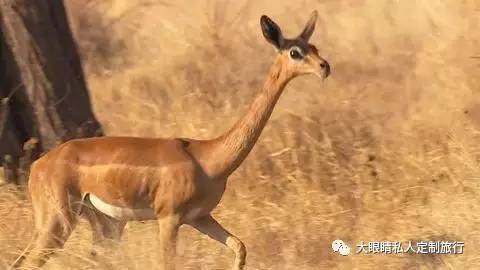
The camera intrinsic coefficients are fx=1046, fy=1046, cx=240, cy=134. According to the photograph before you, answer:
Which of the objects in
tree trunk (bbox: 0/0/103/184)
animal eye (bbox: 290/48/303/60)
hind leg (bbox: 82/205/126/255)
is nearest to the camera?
animal eye (bbox: 290/48/303/60)

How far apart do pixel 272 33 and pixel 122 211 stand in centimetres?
138

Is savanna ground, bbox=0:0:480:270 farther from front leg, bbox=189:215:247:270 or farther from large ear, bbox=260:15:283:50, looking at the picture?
large ear, bbox=260:15:283:50

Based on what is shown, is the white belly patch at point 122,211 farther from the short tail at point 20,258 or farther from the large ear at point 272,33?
the large ear at point 272,33

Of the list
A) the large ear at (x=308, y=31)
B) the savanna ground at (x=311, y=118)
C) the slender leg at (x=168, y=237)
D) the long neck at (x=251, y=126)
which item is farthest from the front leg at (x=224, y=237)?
the large ear at (x=308, y=31)

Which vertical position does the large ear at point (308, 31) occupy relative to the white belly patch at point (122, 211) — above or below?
above

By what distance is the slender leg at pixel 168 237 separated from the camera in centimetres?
605

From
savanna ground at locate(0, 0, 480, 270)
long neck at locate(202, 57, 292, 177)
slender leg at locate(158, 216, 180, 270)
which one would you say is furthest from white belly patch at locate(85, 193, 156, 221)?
long neck at locate(202, 57, 292, 177)

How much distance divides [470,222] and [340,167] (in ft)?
4.89

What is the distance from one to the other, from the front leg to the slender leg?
7.2 inches

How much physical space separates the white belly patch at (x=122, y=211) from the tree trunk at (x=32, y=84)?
1.94m

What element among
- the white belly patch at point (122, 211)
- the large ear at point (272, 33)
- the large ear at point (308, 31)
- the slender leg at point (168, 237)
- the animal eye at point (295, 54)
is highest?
the large ear at point (308, 31)

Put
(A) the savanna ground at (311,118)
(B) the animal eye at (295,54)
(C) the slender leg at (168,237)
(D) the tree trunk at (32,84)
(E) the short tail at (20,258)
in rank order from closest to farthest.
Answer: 1. (C) the slender leg at (168,237)
2. (B) the animal eye at (295,54)
3. (E) the short tail at (20,258)
4. (A) the savanna ground at (311,118)
5. (D) the tree trunk at (32,84)

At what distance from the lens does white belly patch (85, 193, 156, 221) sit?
6.15 m

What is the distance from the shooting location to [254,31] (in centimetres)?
1233
